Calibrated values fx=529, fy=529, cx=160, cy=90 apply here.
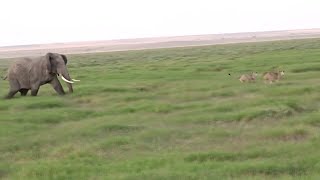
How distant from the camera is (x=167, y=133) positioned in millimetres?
14125

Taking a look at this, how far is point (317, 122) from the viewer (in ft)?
47.6

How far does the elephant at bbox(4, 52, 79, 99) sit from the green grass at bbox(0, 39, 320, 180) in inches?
39.2

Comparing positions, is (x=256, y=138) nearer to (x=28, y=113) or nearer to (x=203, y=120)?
(x=203, y=120)

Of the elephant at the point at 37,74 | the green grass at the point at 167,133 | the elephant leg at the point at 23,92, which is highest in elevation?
the elephant at the point at 37,74

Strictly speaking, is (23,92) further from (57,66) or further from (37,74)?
(57,66)

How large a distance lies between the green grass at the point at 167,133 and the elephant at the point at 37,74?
39.2 inches

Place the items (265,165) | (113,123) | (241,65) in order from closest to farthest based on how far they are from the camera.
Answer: (265,165)
(113,123)
(241,65)

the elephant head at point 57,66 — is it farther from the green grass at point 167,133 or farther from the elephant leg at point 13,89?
the elephant leg at point 13,89

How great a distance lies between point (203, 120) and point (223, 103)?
9.35 ft

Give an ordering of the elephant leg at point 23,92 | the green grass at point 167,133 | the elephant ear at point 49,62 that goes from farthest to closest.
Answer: the elephant leg at point 23,92
the elephant ear at point 49,62
the green grass at point 167,133

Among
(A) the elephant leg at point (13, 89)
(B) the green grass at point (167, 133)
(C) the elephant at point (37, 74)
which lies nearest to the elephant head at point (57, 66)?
(C) the elephant at point (37, 74)

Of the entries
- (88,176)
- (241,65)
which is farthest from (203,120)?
(241,65)

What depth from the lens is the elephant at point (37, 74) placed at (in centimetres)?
2309

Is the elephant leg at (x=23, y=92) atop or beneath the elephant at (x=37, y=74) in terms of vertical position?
beneath
